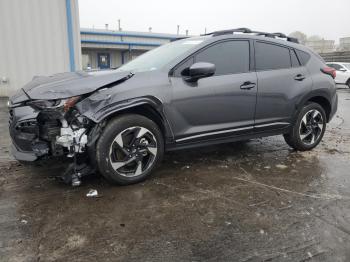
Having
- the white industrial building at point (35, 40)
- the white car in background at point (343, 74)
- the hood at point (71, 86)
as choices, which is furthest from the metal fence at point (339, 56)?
the hood at point (71, 86)

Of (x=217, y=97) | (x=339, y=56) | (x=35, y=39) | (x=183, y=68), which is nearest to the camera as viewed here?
(x=183, y=68)

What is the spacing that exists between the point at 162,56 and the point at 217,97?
908mm

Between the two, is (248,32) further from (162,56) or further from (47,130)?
(47,130)

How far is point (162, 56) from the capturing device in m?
4.01

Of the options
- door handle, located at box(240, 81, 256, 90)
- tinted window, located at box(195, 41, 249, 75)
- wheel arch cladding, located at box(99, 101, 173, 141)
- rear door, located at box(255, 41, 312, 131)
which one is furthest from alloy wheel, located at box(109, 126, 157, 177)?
rear door, located at box(255, 41, 312, 131)

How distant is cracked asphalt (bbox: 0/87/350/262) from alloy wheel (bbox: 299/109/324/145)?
1.92 ft

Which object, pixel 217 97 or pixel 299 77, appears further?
pixel 299 77

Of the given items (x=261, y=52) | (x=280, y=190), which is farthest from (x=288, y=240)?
(x=261, y=52)

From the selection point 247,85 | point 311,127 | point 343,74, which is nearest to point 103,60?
point 343,74

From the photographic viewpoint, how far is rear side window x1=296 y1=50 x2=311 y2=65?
4.63 metres

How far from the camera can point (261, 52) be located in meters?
4.26

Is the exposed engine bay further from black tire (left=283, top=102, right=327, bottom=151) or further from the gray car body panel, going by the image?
black tire (left=283, top=102, right=327, bottom=151)

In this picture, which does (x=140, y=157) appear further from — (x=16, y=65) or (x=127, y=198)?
(x=16, y=65)

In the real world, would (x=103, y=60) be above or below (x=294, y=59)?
above
